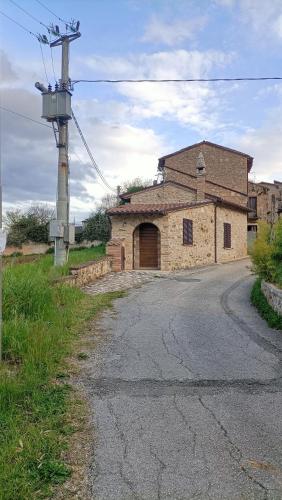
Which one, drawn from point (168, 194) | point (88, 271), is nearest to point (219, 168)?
point (168, 194)

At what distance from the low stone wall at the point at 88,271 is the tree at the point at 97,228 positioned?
16.1 meters

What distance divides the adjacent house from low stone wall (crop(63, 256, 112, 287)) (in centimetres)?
100

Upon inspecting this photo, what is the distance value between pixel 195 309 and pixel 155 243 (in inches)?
396

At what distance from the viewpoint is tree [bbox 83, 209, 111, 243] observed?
3362 cm

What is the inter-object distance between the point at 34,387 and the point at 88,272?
9.90 m

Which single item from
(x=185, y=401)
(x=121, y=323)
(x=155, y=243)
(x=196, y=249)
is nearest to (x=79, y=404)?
(x=185, y=401)

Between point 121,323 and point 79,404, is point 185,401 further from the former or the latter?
point 121,323

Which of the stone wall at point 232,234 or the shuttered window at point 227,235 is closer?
the stone wall at point 232,234

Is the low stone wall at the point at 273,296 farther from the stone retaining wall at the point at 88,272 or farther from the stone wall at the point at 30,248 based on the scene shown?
the stone wall at the point at 30,248

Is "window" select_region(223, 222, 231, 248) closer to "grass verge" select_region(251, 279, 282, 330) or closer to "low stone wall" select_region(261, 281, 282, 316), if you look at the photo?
"grass verge" select_region(251, 279, 282, 330)

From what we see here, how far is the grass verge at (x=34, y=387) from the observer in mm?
2898

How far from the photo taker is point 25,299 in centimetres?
742

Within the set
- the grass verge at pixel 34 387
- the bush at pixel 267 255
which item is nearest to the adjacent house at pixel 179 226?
the bush at pixel 267 255

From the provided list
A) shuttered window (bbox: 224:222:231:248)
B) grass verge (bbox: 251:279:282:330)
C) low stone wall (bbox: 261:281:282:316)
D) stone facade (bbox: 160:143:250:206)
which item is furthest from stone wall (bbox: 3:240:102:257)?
low stone wall (bbox: 261:281:282:316)
